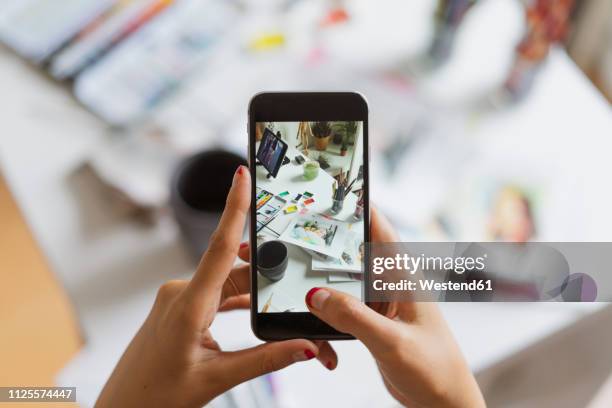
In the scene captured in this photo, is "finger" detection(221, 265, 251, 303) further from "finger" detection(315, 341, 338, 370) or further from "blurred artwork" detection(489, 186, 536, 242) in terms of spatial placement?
"blurred artwork" detection(489, 186, 536, 242)

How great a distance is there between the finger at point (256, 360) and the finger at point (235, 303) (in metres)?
0.15

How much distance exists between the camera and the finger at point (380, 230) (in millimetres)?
566

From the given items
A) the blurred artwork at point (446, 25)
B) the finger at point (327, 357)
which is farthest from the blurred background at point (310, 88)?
the finger at point (327, 357)

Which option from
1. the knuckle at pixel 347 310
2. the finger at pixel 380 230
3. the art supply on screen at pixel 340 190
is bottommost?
the knuckle at pixel 347 310

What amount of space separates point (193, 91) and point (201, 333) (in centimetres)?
49

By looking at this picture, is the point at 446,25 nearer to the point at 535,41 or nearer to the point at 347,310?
the point at 535,41

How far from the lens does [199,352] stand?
490 millimetres

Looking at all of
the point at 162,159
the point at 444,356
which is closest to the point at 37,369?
the point at 162,159

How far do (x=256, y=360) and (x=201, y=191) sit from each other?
249 mm

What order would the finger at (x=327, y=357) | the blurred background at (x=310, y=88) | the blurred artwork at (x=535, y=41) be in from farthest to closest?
the blurred artwork at (x=535, y=41), the blurred background at (x=310, y=88), the finger at (x=327, y=357)

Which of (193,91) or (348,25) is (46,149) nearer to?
(193,91)

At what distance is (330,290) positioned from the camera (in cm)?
51

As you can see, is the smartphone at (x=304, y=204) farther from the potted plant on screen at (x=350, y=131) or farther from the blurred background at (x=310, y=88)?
the blurred background at (x=310, y=88)

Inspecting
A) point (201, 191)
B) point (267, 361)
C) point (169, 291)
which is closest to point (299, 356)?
point (267, 361)
